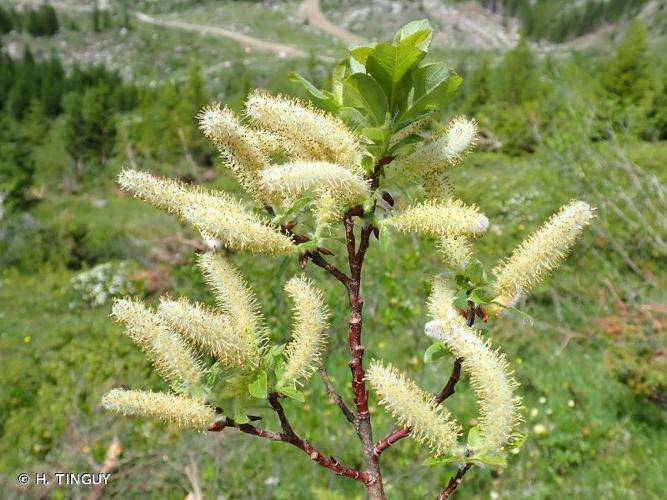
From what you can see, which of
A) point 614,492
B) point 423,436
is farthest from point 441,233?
point 614,492

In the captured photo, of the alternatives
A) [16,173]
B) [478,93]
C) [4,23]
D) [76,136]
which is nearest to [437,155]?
[16,173]

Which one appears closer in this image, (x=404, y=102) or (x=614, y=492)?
(x=404, y=102)

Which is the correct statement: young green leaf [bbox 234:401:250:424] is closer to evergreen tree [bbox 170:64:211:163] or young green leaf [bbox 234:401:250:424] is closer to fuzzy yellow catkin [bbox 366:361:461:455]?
fuzzy yellow catkin [bbox 366:361:461:455]

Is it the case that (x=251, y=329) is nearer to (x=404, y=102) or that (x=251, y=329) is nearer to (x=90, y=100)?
(x=404, y=102)

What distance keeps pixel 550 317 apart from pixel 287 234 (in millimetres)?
6286

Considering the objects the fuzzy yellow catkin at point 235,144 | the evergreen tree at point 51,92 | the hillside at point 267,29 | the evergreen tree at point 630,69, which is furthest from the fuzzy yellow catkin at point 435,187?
the hillside at point 267,29

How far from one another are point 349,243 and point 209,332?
34 centimetres

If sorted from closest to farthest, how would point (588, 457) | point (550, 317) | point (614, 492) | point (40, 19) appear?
point (614, 492) → point (588, 457) → point (550, 317) → point (40, 19)

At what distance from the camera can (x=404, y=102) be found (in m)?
1.12

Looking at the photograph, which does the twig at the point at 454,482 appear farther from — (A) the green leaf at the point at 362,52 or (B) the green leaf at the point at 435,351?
(A) the green leaf at the point at 362,52

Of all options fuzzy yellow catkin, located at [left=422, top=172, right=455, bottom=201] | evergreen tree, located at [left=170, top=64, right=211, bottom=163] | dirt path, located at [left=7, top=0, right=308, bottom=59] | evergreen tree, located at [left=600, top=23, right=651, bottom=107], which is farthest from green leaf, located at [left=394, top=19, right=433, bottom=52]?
dirt path, located at [left=7, top=0, right=308, bottom=59]

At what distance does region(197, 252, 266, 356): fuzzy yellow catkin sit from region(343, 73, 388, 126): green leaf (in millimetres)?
425

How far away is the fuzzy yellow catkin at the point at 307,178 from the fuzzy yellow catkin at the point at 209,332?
0.90 feet

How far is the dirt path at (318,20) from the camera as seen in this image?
81.9 meters
